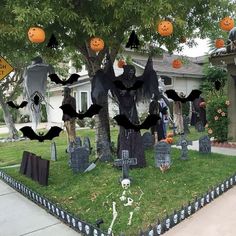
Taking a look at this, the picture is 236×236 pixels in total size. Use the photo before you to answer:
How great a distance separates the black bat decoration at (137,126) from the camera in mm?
7555

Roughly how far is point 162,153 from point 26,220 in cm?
329

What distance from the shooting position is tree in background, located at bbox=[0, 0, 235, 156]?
22.9 ft

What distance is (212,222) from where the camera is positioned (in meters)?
5.78

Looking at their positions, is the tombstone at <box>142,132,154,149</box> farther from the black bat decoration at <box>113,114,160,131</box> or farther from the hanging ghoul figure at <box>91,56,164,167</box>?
the black bat decoration at <box>113,114,160,131</box>

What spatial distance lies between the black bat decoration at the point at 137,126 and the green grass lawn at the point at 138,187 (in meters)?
1.09

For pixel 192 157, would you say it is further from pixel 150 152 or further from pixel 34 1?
pixel 34 1

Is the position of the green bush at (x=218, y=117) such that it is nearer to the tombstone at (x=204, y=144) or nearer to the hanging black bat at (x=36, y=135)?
the tombstone at (x=204, y=144)

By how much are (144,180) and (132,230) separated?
2150mm

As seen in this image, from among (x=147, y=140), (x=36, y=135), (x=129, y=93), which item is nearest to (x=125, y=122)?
(x=129, y=93)

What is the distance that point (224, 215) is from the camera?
6.05 metres

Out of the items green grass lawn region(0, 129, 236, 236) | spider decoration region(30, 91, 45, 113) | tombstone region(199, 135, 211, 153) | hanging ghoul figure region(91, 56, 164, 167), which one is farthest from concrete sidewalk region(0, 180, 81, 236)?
tombstone region(199, 135, 211, 153)

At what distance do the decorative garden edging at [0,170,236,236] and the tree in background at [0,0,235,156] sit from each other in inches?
113

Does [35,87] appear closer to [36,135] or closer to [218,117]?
[36,135]

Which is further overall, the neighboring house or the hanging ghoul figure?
the neighboring house
